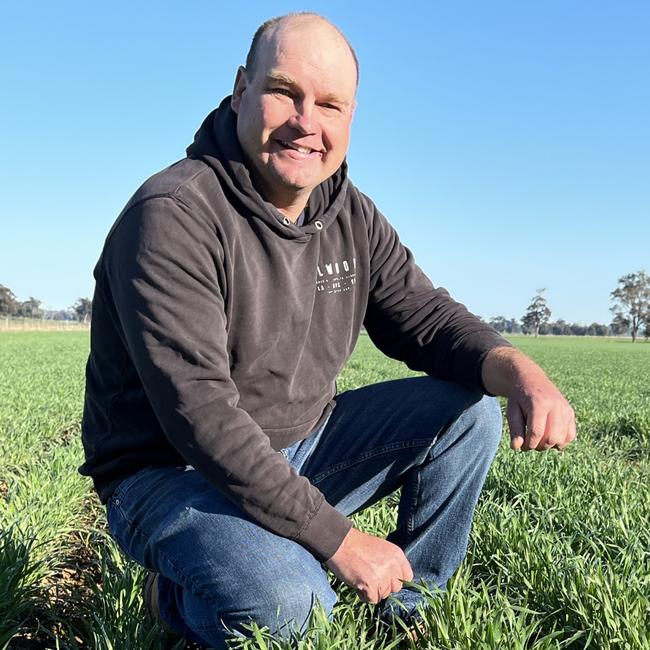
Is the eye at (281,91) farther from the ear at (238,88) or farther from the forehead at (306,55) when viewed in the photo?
the ear at (238,88)

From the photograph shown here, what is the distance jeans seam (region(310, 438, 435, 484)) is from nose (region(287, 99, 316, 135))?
1.12 m

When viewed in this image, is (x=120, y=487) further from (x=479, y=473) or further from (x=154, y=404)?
(x=479, y=473)

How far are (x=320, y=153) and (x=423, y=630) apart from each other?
64.0 inches

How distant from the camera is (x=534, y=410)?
226cm

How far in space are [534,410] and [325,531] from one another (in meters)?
0.79

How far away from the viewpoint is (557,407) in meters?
2.29

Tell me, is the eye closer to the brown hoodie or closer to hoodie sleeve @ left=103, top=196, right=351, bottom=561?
the brown hoodie

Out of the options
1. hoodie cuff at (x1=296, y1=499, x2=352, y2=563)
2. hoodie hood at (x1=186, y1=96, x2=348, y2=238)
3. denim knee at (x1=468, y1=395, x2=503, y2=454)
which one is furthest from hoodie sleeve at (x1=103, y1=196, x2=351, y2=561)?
→ denim knee at (x1=468, y1=395, x2=503, y2=454)

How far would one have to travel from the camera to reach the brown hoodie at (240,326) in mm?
1931

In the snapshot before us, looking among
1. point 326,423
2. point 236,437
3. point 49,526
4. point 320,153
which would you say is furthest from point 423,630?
point 49,526

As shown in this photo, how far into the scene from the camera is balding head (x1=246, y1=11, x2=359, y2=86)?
7.60ft

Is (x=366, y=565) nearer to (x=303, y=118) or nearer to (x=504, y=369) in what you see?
(x=504, y=369)

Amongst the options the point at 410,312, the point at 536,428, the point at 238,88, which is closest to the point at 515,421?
the point at 536,428

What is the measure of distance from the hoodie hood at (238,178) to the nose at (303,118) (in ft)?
0.66
